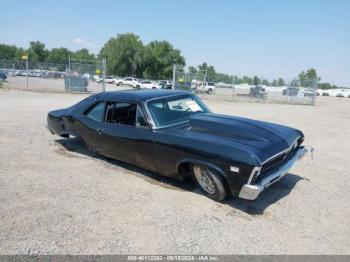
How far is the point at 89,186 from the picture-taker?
4691 millimetres

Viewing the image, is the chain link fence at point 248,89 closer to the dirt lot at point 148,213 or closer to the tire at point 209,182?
the dirt lot at point 148,213

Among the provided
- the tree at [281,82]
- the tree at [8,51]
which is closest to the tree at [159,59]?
the tree at [281,82]

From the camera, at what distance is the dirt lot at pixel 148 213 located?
10.6ft

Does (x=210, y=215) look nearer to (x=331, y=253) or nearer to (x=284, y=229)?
(x=284, y=229)

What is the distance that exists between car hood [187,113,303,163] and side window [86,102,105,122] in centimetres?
165

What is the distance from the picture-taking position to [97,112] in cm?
566

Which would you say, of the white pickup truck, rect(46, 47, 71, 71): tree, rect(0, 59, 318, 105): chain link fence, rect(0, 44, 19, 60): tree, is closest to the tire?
rect(0, 59, 318, 105): chain link fence

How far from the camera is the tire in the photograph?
4012 millimetres

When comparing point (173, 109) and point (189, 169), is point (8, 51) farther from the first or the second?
point (189, 169)

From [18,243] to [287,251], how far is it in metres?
2.74

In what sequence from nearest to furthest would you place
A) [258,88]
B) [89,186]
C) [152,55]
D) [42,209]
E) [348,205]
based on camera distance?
[42,209] → [348,205] → [89,186] → [258,88] → [152,55]

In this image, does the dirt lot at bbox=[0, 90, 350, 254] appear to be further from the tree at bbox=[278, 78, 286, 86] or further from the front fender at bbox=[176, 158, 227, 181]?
the tree at bbox=[278, 78, 286, 86]

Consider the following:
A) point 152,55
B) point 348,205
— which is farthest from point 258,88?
point 152,55

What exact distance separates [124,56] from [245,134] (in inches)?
2708
